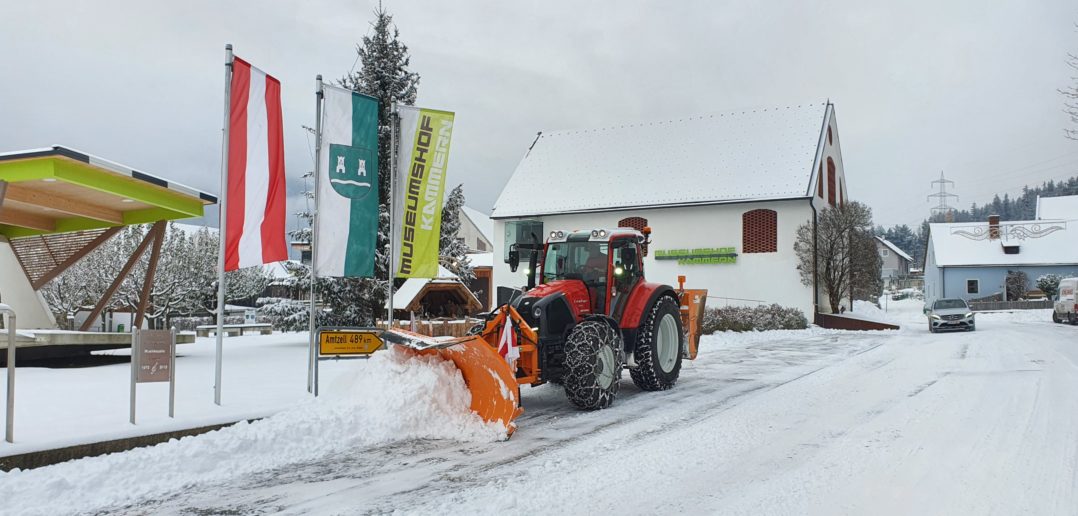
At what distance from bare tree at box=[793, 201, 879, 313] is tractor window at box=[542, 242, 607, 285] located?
20.7 metres

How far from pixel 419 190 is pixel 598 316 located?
4161 millimetres

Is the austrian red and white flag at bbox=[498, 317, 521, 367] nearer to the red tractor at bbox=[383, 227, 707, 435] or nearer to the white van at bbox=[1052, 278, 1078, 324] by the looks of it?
the red tractor at bbox=[383, 227, 707, 435]

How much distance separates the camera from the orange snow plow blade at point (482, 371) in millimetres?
6668

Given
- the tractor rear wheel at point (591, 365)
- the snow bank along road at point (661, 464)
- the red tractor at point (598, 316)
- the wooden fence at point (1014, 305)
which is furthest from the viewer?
the wooden fence at point (1014, 305)

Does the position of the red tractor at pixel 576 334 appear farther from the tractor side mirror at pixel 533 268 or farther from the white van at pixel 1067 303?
the white van at pixel 1067 303

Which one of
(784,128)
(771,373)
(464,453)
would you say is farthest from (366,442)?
(784,128)

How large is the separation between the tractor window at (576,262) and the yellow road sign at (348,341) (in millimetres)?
2395

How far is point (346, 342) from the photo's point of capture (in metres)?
8.38

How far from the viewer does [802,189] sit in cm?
2741

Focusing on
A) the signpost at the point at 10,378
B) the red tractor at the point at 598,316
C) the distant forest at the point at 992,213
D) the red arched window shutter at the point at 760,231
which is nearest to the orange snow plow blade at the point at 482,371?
the red tractor at the point at 598,316

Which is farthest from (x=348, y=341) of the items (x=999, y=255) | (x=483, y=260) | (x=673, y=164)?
(x=999, y=255)

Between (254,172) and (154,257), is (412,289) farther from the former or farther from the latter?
(254,172)

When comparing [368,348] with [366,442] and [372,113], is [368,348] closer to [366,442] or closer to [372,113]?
[366,442]

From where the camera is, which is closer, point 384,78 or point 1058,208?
point 384,78
